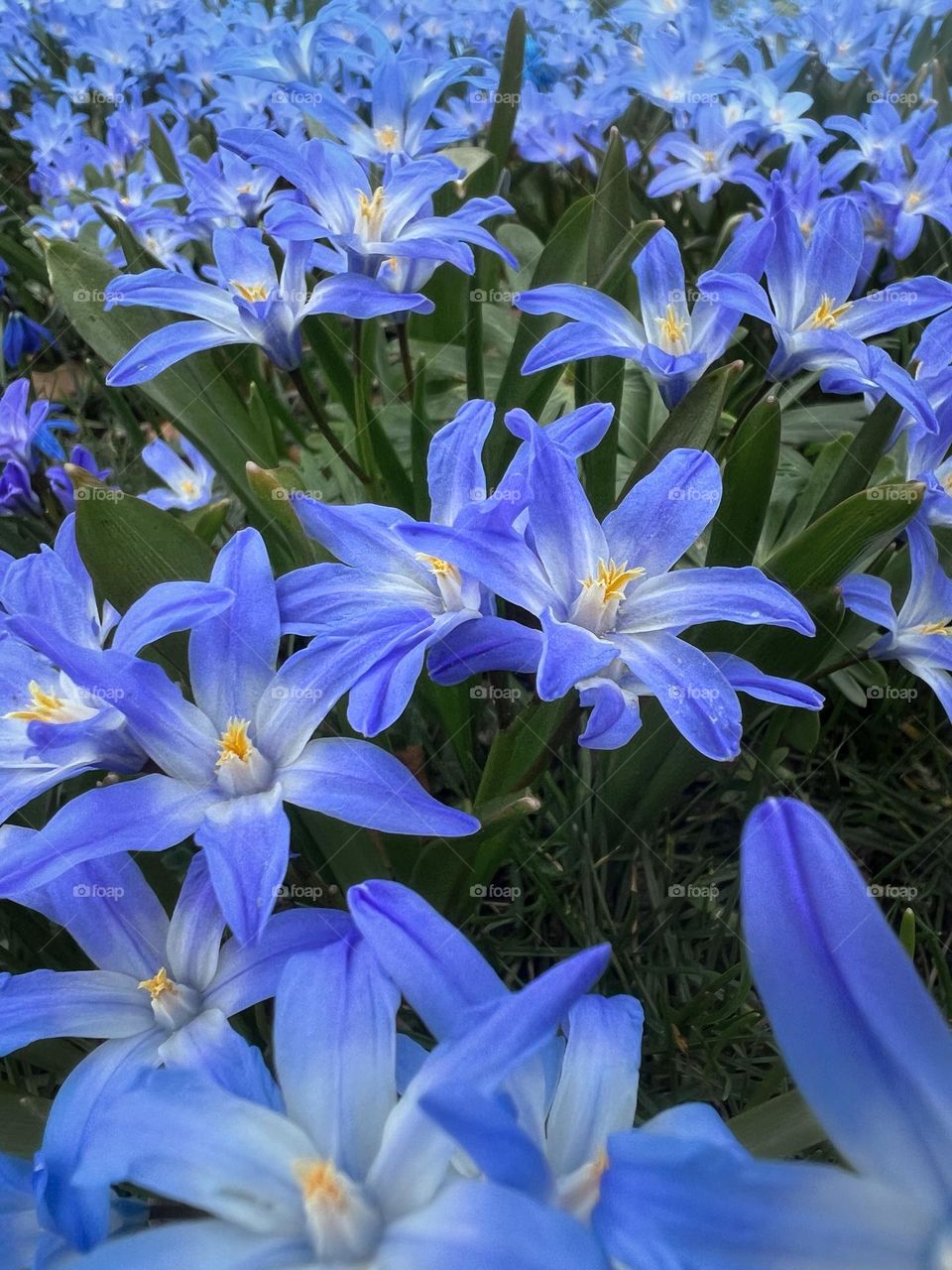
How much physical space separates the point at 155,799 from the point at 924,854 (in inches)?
32.4

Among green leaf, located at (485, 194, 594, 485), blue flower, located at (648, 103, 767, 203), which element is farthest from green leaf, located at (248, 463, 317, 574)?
blue flower, located at (648, 103, 767, 203)

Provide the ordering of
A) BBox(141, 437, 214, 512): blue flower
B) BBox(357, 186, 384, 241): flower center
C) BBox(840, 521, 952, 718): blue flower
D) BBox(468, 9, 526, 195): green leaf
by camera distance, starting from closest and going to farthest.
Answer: BBox(840, 521, 952, 718): blue flower < BBox(357, 186, 384, 241): flower center < BBox(468, 9, 526, 195): green leaf < BBox(141, 437, 214, 512): blue flower

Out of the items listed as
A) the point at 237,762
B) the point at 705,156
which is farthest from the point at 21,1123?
the point at 705,156

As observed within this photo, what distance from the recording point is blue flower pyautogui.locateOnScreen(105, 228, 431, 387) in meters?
0.72

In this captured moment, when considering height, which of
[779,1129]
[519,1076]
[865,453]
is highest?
[865,453]

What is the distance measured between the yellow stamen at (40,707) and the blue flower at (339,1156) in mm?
282

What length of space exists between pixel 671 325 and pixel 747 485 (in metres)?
0.15

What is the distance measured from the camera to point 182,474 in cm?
128

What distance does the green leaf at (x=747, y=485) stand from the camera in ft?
2.27

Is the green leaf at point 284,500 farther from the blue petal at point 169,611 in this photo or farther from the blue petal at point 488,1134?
the blue petal at point 488,1134

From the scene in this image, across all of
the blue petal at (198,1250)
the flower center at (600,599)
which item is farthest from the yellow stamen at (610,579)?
the blue petal at (198,1250)

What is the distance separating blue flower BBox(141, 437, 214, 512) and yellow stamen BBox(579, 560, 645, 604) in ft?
2.69

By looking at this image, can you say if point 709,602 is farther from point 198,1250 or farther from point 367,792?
point 198,1250

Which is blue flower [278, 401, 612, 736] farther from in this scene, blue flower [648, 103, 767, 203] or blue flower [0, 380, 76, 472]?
blue flower [648, 103, 767, 203]
